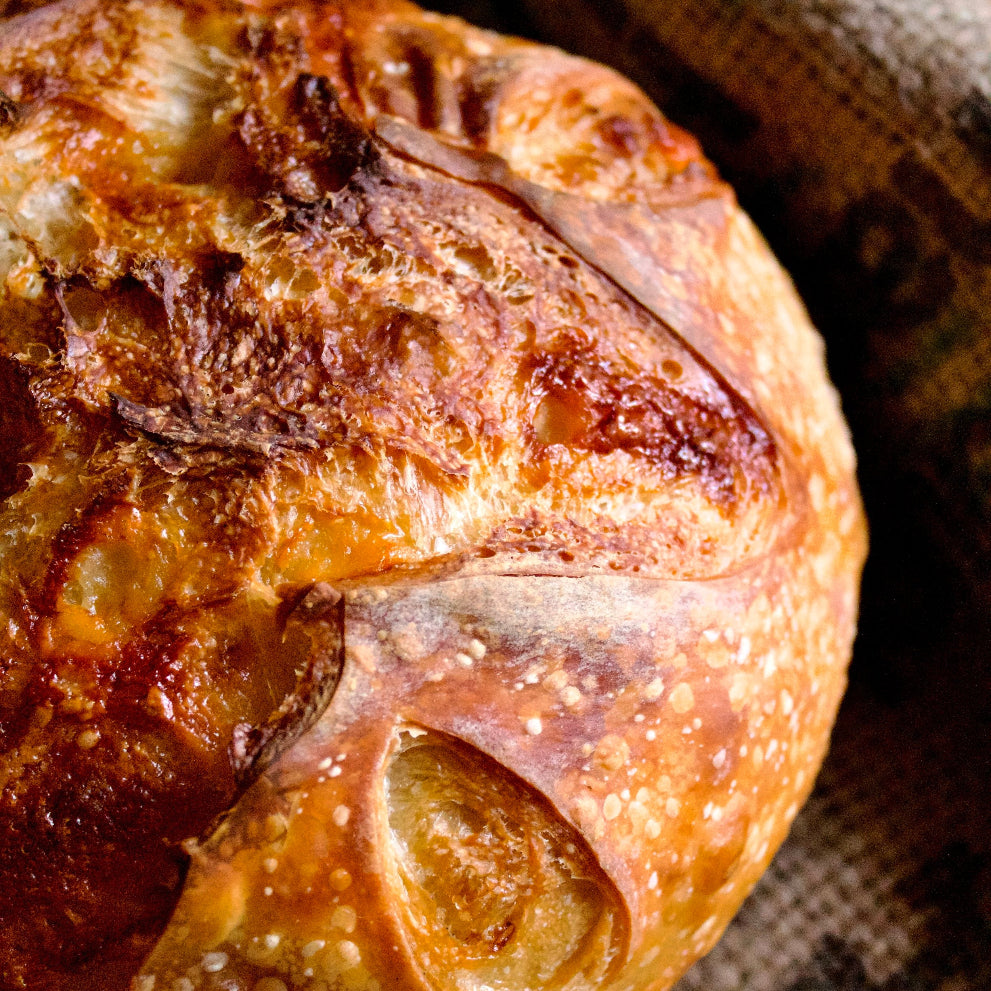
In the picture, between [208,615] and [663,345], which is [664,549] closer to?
[663,345]

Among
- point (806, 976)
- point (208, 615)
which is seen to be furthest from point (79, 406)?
point (806, 976)

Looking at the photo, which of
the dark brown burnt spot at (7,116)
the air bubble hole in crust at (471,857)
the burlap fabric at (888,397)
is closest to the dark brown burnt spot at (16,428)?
the dark brown burnt spot at (7,116)

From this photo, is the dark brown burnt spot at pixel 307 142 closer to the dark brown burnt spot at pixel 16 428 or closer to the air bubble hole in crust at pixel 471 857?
the dark brown burnt spot at pixel 16 428

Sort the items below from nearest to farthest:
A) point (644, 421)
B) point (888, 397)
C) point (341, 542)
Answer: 1. point (341, 542)
2. point (644, 421)
3. point (888, 397)

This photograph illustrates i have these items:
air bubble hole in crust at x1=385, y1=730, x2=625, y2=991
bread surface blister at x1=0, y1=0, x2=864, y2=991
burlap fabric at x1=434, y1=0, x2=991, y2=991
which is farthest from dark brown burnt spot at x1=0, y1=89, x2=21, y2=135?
burlap fabric at x1=434, y1=0, x2=991, y2=991

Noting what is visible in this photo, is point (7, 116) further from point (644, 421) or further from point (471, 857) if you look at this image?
point (471, 857)

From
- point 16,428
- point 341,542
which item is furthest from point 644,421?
point 16,428
